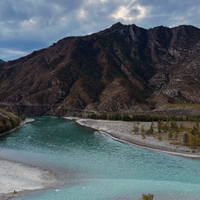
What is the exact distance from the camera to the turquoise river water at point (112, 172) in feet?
91.6

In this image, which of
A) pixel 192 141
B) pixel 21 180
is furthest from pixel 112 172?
pixel 192 141

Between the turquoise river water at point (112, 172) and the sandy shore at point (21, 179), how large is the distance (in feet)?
6.31

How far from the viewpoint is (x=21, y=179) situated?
110 ft

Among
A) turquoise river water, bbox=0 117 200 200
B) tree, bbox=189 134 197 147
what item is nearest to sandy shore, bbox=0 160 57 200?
turquoise river water, bbox=0 117 200 200

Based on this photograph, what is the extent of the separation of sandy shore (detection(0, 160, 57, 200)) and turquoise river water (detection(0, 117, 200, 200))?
1923mm

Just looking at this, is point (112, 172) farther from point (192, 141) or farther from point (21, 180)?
point (192, 141)

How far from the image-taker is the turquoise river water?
1099 inches

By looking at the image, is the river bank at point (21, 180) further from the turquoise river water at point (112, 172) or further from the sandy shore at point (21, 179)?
the turquoise river water at point (112, 172)

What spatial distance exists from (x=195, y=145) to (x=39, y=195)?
47.9 metres

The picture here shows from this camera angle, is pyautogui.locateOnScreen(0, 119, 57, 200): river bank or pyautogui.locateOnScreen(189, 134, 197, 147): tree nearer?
pyautogui.locateOnScreen(0, 119, 57, 200): river bank

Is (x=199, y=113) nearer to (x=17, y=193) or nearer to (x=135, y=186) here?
(x=135, y=186)

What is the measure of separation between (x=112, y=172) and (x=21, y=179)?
1880cm

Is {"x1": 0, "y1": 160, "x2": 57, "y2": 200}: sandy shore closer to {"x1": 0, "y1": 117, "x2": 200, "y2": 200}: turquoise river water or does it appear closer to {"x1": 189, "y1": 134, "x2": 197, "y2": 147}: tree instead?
{"x1": 0, "y1": 117, "x2": 200, "y2": 200}: turquoise river water

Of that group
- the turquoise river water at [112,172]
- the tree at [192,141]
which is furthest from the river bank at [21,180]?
the tree at [192,141]
